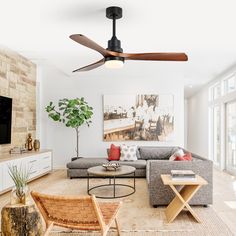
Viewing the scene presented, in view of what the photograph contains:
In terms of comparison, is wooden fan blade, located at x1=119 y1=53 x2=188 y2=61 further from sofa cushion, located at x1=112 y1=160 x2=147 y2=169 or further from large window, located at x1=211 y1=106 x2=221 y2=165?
large window, located at x1=211 y1=106 x2=221 y2=165

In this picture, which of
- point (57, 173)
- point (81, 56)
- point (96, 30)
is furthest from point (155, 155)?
point (96, 30)

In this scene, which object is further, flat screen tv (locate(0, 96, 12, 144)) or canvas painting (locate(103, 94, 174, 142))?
canvas painting (locate(103, 94, 174, 142))

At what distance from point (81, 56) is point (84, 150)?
2838mm

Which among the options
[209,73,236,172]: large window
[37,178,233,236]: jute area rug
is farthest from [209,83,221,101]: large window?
[37,178,233,236]: jute area rug

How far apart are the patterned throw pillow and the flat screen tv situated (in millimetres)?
2509

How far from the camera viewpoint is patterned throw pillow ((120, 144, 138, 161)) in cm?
622

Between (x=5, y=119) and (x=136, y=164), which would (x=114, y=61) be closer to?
(x=5, y=119)

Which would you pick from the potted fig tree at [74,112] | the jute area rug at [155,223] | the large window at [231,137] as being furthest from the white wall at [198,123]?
the jute area rug at [155,223]

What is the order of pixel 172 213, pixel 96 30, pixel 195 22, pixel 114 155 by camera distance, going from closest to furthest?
pixel 172 213, pixel 195 22, pixel 96 30, pixel 114 155

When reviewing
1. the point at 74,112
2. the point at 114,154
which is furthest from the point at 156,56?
the point at 74,112

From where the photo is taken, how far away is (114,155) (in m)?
6.30

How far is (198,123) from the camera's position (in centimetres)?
1022

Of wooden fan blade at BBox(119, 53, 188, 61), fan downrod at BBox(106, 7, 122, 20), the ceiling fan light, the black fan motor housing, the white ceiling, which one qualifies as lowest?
the ceiling fan light

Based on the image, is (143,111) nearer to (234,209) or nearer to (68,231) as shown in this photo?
(234,209)
